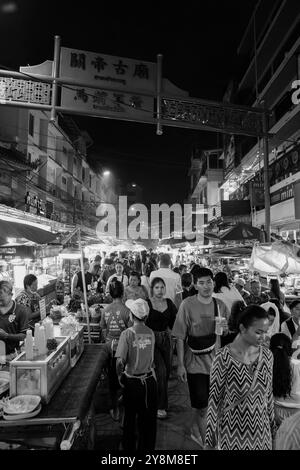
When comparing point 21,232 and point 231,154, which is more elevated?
point 231,154

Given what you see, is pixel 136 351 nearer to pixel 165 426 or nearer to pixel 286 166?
pixel 165 426

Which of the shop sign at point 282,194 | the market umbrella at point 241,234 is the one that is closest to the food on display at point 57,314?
the market umbrella at point 241,234

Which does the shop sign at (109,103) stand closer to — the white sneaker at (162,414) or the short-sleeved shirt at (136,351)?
the short-sleeved shirt at (136,351)

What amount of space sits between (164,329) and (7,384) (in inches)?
96.6

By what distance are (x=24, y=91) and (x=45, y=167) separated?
17575 millimetres

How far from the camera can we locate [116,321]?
4867mm

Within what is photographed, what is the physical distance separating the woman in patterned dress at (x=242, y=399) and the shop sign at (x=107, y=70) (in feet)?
29.4

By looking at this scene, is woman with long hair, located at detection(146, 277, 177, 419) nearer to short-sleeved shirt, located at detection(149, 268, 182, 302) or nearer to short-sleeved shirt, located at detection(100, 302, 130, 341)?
short-sleeved shirt, located at detection(100, 302, 130, 341)

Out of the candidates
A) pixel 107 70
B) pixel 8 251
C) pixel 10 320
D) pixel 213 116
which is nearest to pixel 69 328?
pixel 10 320

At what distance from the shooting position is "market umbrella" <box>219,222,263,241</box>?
7724 mm

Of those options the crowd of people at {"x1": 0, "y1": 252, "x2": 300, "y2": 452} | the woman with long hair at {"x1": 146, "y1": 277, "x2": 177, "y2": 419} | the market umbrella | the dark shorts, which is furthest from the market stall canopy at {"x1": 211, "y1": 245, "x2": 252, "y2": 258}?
the dark shorts

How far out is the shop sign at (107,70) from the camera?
29.8 feet

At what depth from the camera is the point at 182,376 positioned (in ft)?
12.5
